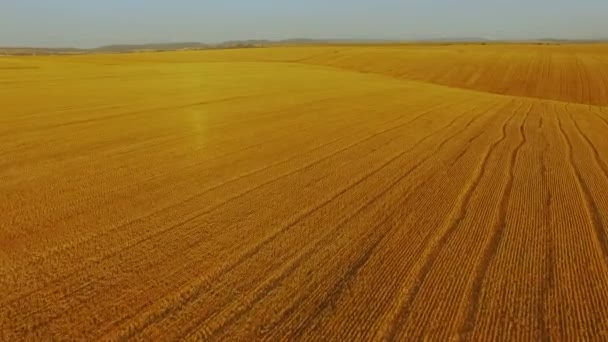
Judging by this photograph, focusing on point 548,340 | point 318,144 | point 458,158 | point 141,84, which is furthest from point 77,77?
point 548,340

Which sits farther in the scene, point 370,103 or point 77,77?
point 77,77

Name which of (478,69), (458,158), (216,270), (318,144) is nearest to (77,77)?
(318,144)

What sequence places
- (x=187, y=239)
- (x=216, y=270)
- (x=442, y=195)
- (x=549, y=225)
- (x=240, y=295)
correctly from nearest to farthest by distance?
(x=240, y=295) < (x=216, y=270) < (x=187, y=239) < (x=549, y=225) < (x=442, y=195)

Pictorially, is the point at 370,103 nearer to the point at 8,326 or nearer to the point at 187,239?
the point at 187,239

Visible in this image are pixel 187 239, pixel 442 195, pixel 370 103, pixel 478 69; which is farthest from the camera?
pixel 478 69

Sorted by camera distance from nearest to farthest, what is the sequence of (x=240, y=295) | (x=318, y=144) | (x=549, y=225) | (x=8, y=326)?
(x=8, y=326) < (x=240, y=295) < (x=549, y=225) < (x=318, y=144)

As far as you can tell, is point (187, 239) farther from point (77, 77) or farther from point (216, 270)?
point (77, 77)
